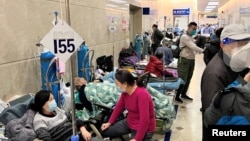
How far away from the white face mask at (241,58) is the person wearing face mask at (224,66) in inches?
0.5

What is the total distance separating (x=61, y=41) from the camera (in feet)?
5.54

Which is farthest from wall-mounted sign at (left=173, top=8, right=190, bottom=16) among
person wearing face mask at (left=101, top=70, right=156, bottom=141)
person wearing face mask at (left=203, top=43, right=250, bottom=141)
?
person wearing face mask at (left=203, top=43, right=250, bottom=141)

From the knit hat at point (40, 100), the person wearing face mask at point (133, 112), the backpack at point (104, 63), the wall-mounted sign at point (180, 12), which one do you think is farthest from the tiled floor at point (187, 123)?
the wall-mounted sign at point (180, 12)

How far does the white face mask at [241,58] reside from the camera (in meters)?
1.57

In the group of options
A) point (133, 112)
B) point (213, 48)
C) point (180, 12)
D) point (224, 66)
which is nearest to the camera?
point (224, 66)

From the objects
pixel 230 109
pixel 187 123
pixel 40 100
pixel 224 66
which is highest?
pixel 224 66

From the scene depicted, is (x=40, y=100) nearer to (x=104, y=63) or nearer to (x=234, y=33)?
(x=234, y=33)

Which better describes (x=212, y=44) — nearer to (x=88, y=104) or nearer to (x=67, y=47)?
(x=88, y=104)

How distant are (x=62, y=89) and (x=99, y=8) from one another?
2.80m

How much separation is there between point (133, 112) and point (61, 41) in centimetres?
138

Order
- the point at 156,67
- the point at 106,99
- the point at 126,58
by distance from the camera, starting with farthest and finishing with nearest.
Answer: the point at 126,58 → the point at 156,67 → the point at 106,99

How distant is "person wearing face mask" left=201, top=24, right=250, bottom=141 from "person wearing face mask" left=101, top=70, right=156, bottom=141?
911 mm

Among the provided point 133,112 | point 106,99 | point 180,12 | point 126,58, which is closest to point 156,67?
point 106,99

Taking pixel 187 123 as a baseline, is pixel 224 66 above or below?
above
